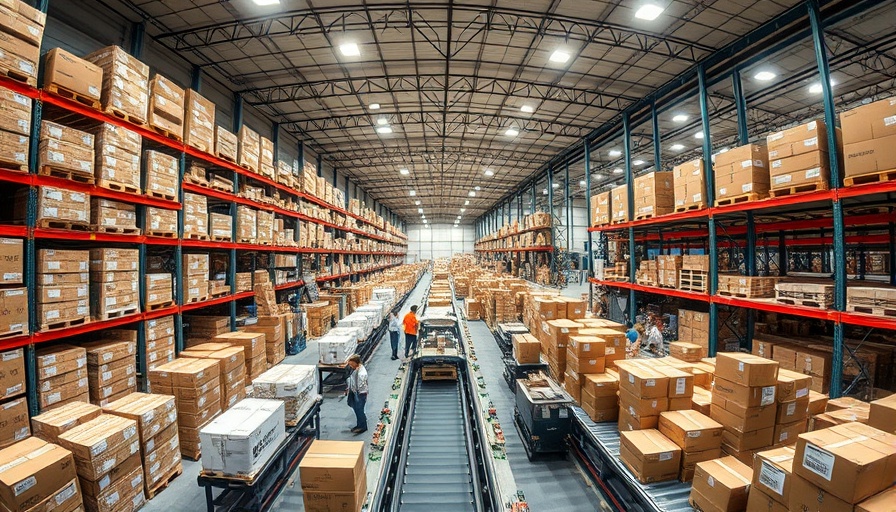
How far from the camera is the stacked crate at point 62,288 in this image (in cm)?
417

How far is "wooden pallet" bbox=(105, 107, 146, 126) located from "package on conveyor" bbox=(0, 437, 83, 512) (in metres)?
4.25

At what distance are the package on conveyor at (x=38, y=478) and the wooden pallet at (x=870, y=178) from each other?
31.0 feet

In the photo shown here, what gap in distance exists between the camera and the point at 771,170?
5.68m

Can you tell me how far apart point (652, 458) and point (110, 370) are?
6952mm

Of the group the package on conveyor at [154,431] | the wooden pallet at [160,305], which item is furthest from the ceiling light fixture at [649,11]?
the wooden pallet at [160,305]

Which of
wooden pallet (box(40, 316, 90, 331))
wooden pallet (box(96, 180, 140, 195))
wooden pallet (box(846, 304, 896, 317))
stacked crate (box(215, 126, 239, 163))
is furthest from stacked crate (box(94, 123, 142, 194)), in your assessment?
wooden pallet (box(846, 304, 896, 317))

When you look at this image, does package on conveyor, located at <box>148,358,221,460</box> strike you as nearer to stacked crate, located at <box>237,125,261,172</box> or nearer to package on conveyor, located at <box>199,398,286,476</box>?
package on conveyor, located at <box>199,398,286,476</box>

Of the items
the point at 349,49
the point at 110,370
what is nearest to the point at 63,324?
the point at 110,370

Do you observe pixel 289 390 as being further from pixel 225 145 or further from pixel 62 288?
pixel 225 145

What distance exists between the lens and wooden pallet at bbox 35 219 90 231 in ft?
13.6

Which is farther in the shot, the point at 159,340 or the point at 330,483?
the point at 159,340

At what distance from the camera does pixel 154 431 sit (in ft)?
12.5

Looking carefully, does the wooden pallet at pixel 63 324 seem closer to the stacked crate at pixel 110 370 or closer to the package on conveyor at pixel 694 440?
the stacked crate at pixel 110 370

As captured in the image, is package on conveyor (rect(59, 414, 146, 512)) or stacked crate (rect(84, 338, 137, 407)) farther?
stacked crate (rect(84, 338, 137, 407))
